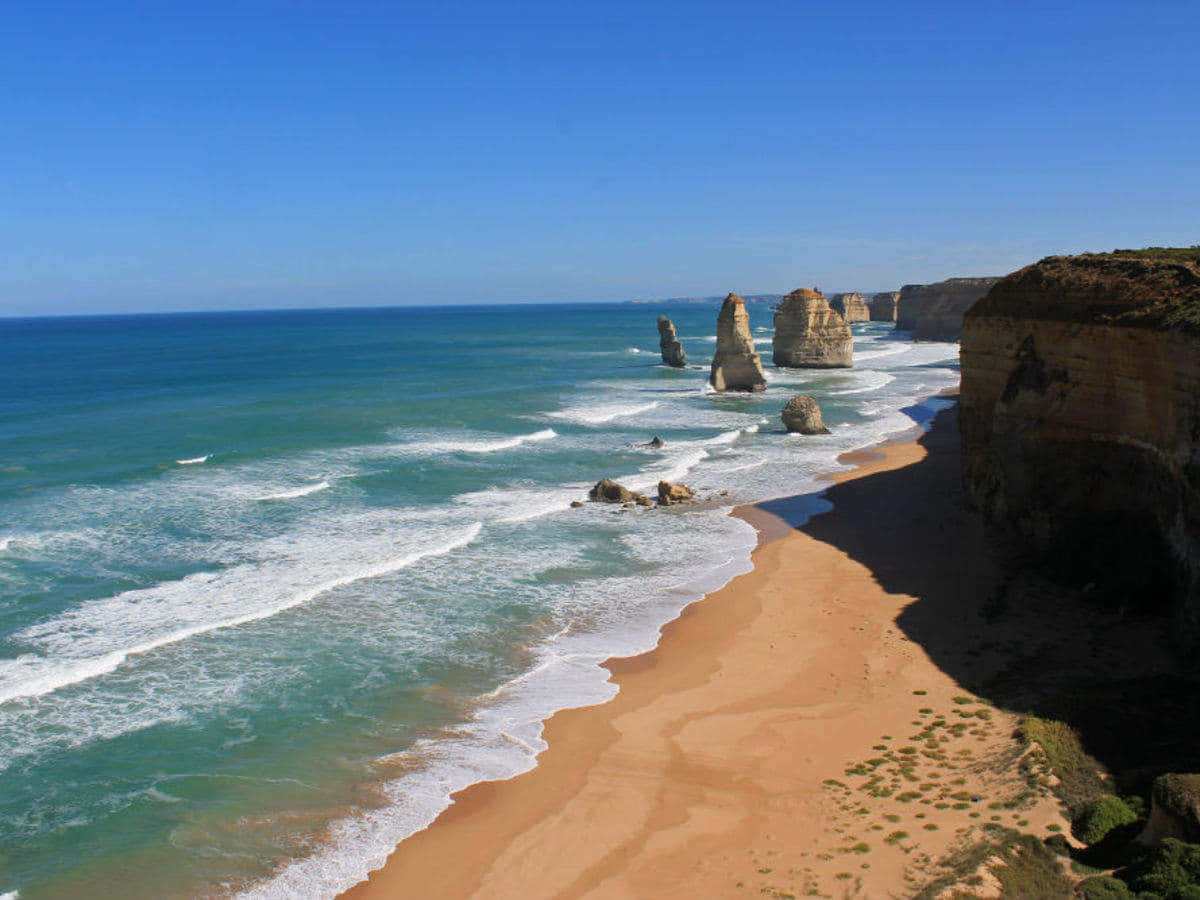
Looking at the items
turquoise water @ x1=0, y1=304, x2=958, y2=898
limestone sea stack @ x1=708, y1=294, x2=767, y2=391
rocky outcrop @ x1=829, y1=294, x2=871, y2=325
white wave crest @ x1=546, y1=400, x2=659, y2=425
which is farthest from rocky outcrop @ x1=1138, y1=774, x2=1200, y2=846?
rocky outcrop @ x1=829, y1=294, x2=871, y2=325

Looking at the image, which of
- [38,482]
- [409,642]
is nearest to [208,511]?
[38,482]

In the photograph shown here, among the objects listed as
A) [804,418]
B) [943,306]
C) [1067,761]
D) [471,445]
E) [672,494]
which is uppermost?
[943,306]

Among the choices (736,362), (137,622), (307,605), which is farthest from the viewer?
(736,362)

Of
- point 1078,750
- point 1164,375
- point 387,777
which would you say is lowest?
point 387,777

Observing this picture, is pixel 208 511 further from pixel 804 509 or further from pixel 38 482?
pixel 804 509

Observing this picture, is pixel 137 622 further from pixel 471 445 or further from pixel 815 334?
pixel 815 334

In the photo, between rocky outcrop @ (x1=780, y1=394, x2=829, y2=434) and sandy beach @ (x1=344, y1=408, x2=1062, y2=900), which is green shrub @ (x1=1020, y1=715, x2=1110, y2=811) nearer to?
sandy beach @ (x1=344, y1=408, x2=1062, y2=900)

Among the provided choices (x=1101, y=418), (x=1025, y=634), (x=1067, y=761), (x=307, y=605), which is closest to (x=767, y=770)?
(x=1067, y=761)
